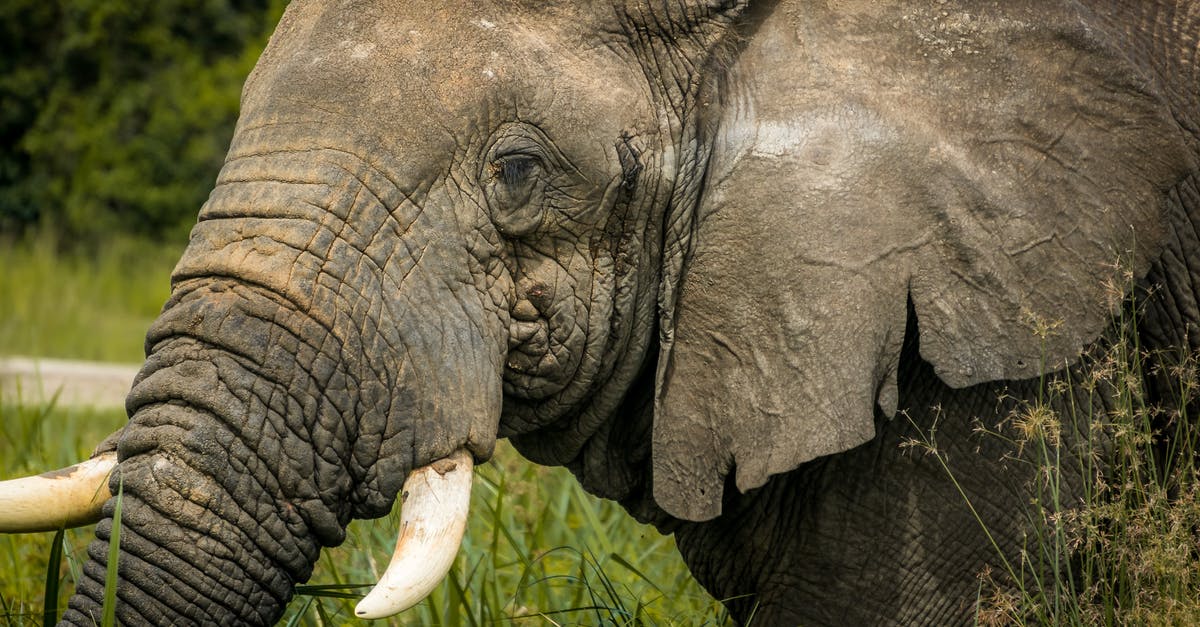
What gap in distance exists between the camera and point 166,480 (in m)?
2.75

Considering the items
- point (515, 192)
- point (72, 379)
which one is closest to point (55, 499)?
point (515, 192)

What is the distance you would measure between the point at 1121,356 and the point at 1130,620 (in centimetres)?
54

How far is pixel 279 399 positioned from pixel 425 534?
0.37m

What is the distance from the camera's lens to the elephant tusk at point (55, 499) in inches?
113

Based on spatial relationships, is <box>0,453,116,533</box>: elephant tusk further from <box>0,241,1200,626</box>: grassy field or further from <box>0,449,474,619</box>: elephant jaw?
<box>0,241,1200,626</box>: grassy field

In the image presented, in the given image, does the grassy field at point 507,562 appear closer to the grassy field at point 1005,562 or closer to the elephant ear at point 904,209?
the grassy field at point 1005,562

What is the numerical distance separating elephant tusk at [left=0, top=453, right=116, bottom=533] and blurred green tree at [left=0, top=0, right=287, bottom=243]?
12.0m

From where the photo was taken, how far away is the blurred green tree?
579 inches

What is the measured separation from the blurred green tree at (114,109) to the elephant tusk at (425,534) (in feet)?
40.2

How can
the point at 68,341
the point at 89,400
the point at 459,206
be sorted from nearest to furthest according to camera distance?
the point at 459,206 < the point at 89,400 < the point at 68,341

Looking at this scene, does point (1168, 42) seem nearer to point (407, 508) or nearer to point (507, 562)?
point (407, 508)

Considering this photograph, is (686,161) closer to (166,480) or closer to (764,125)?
(764,125)

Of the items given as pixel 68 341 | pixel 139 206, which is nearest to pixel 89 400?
pixel 68 341

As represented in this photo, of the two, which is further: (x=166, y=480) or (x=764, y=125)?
(x=764, y=125)
